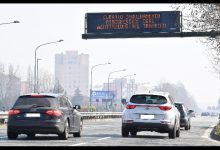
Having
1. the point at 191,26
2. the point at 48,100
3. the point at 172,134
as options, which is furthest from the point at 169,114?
the point at 191,26

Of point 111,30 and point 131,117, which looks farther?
point 111,30

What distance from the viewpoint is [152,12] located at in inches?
1596

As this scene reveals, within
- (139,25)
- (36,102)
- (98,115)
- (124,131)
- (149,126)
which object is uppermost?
(139,25)

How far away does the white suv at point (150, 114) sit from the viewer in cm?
2505

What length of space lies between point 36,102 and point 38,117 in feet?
2.05

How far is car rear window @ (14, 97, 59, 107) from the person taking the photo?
2277cm

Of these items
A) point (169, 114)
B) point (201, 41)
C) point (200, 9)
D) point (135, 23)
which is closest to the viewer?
point (169, 114)

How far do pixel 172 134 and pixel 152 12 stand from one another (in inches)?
635

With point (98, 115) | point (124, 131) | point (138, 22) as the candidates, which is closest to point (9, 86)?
point (98, 115)

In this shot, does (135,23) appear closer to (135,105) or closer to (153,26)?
(153,26)

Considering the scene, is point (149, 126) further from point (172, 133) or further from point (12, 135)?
point (12, 135)

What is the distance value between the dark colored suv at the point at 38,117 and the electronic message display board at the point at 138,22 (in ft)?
58.3

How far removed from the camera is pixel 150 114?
25.1m

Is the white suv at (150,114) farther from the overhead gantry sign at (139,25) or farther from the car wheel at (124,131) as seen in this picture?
the overhead gantry sign at (139,25)
